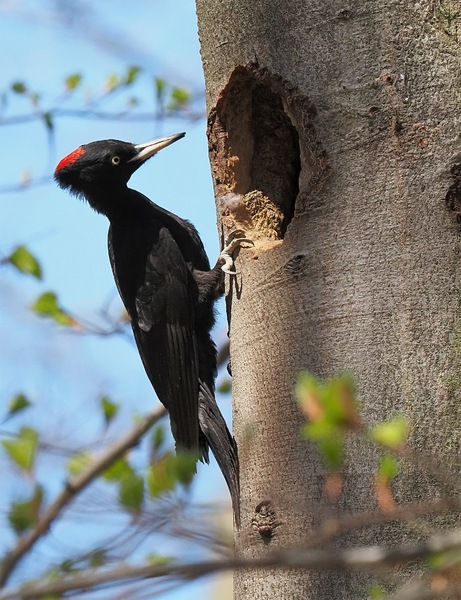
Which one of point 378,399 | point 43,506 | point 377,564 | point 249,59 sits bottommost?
point 377,564

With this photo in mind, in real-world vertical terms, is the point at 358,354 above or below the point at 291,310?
below

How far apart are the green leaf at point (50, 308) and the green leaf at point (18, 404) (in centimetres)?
110

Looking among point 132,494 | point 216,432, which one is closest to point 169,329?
point 216,432

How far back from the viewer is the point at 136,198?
474 centimetres

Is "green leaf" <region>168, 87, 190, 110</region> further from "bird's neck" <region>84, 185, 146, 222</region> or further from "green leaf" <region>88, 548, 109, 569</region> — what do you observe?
"green leaf" <region>88, 548, 109, 569</region>

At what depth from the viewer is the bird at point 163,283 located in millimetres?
3887

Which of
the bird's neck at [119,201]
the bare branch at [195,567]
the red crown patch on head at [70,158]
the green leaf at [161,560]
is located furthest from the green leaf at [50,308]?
the bare branch at [195,567]

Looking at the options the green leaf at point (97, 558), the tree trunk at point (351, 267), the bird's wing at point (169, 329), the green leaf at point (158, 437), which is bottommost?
the green leaf at point (97, 558)

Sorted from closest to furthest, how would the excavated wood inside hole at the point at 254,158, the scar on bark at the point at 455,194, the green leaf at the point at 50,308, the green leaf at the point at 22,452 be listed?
the green leaf at the point at 22,452 < the scar on bark at the point at 455,194 < the excavated wood inside hole at the point at 254,158 < the green leaf at the point at 50,308

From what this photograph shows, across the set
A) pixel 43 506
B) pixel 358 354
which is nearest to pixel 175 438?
pixel 358 354

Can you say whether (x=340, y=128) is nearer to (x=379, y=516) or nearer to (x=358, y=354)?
(x=358, y=354)

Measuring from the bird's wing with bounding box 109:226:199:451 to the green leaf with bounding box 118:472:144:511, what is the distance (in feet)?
6.87

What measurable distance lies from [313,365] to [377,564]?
1260 millimetres

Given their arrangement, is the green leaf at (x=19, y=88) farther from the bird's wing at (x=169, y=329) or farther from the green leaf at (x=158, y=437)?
the green leaf at (x=158, y=437)
